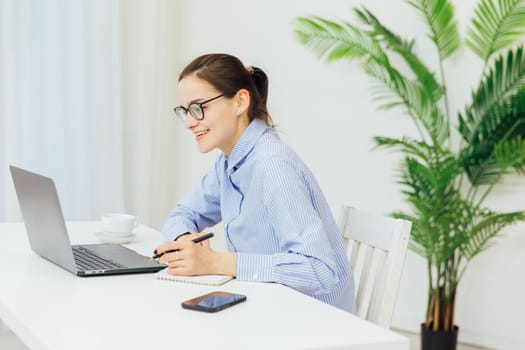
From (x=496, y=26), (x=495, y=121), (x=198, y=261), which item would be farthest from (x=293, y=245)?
(x=496, y=26)

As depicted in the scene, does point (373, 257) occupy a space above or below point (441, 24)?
below

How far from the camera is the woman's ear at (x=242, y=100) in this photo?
214 cm

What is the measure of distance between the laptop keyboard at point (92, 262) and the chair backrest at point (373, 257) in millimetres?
610

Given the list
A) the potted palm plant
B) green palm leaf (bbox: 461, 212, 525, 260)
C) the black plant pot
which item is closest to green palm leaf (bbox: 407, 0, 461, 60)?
the potted palm plant

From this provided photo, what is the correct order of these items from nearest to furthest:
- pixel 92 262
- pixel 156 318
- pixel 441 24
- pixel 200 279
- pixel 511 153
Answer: pixel 156 318, pixel 200 279, pixel 92 262, pixel 511 153, pixel 441 24

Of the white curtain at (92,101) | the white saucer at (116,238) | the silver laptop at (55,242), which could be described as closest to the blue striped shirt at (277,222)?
the white saucer at (116,238)

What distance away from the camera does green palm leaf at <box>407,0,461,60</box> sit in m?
3.72

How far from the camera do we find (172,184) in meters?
5.00

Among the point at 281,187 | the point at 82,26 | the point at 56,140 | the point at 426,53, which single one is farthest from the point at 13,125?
the point at 281,187

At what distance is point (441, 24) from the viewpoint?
375cm

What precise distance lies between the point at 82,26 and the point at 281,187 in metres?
2.63

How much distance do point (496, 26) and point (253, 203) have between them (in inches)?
78.7

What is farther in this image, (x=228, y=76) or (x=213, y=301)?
(x=228, y=76)

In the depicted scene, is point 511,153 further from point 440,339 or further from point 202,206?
point 202,206
